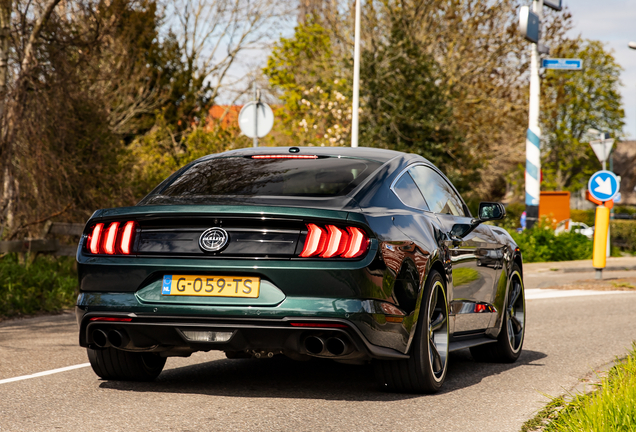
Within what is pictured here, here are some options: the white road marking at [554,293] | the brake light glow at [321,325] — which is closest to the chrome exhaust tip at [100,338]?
the brake light glow at [321,325]

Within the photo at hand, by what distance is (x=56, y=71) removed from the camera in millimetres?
12984

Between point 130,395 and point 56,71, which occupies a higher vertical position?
point 56,71

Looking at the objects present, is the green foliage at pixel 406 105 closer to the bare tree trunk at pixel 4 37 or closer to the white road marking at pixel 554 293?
the white road marking at pixel 554 293

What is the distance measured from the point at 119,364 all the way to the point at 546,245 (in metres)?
18.0

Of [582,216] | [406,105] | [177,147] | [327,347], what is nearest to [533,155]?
[406,105]

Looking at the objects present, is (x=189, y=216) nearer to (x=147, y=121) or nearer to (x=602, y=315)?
(x=602, y=315)

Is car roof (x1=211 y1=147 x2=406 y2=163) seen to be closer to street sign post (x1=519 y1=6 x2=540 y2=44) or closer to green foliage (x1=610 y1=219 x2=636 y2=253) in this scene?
street sign post (x1=519 y1=6 x2=540 y2=44)

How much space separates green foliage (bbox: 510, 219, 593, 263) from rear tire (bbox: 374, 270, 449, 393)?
1645 centimetres

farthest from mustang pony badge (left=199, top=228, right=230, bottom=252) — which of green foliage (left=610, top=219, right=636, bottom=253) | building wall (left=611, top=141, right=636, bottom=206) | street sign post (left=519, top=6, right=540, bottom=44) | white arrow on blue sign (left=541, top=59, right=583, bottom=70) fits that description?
building wall (left=611, top=141, right=636, bottom=206)

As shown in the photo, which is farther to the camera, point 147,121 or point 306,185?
point 147,121

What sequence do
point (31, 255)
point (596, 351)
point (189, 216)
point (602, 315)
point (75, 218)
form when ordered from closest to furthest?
point (189, 216) → point (596, 351) → point (602, 315) → point (31, 255) → point (75, 218)

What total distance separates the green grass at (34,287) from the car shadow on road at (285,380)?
4075 millimetres

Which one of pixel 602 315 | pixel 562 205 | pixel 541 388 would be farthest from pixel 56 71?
pixel 562 205

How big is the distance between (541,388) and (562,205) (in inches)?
1052
